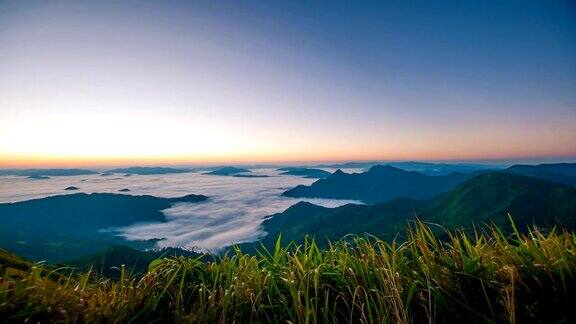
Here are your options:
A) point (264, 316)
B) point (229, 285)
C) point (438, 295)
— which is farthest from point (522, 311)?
point (229, 285)

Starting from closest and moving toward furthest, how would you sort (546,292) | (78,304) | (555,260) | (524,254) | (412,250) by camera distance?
(78,304) → (546,292) → (555,260) → (524,254) → (412,250)

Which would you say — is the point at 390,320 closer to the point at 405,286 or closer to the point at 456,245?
the point at 405,286

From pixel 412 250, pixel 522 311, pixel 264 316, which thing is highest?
pixel 412 250

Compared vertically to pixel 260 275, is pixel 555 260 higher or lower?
higher

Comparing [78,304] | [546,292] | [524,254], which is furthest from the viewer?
[524,254]

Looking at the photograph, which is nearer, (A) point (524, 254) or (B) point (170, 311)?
(B) point (170, 311)

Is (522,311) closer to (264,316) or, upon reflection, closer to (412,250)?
(412,250)
